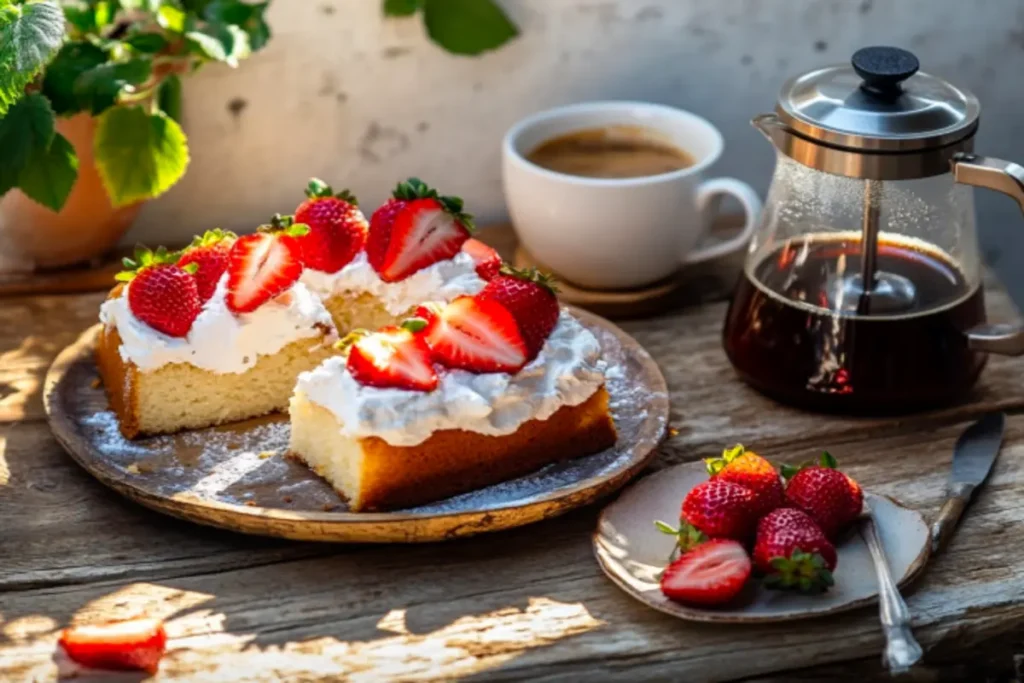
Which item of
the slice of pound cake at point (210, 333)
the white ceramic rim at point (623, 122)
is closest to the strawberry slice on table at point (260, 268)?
the slice of pound cake at point (210, 333)

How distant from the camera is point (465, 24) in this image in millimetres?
1896

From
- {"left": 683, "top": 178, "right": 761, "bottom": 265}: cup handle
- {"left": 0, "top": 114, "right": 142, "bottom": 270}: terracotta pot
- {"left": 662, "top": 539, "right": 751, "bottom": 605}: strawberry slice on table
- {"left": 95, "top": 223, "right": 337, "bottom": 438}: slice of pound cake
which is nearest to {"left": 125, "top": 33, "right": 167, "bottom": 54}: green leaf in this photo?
{"left": 0, "top": 114, "right": 142, "bottom": 270}: terracotta pot

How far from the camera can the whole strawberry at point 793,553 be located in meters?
1.21

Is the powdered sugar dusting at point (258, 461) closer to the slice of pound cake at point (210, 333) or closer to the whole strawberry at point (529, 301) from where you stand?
the slice of pound cake at point (210, 333)

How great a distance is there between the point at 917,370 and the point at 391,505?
22.4 inches

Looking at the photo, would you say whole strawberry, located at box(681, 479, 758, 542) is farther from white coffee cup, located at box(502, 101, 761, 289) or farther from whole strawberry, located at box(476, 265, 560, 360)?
white coffee cup, located at box(502, 101, 761, 289)

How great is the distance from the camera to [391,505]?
1358 mm

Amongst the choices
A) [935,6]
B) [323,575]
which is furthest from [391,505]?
[935,6]

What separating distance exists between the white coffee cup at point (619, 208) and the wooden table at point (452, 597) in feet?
1.06

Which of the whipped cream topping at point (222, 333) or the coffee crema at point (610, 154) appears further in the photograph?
the coffee crema at point (610, 154)

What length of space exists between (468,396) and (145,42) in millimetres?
651

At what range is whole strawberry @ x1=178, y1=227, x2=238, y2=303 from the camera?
1528 millimetres

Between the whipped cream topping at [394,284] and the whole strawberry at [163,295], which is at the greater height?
the whole strawberry at [163,295]

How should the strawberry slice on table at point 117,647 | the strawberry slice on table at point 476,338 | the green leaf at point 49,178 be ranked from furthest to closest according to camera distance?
1. the green leaf at point 49,178
2. the strawberry slice on table at point 476,338
3. the strawberry slice on table at point 117,647
